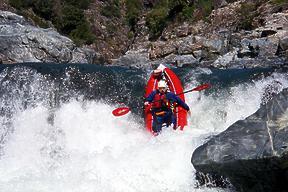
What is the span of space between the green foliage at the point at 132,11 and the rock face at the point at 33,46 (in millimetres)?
14121

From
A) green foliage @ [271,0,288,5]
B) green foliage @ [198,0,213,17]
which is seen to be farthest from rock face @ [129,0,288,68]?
green foliage @ [198,0,213,17]

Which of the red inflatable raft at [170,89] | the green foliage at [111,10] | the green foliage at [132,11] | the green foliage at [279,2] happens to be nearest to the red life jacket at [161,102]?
the red inflatable raft at [170,89]

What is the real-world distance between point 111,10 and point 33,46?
15.8m

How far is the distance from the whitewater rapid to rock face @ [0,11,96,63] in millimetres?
9080

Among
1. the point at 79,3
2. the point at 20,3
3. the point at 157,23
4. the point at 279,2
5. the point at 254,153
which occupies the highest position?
the point at 279,2

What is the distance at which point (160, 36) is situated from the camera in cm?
2759

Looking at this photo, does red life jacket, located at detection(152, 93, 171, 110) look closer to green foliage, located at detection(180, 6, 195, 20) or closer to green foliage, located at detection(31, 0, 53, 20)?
green foliage, located at detection(180, 6, 195, 20)

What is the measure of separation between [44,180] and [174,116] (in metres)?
2.81

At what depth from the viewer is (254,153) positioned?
4.86 metres

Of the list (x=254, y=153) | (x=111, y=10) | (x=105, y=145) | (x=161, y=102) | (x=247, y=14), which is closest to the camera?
(x=254, y=153)

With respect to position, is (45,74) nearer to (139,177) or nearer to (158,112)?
(158,112)

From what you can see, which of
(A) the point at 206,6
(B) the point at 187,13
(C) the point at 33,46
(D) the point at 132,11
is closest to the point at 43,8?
(D) the point at 132,11

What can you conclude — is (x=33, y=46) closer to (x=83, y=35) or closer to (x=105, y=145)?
(x=83, y=35)

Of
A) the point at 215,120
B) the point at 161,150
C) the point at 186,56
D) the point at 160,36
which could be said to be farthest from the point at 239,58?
the point at 160,36
